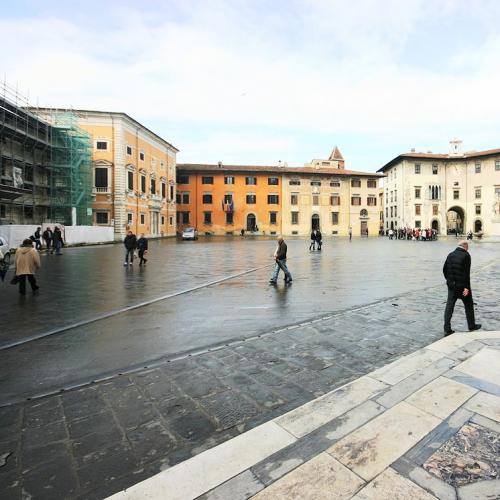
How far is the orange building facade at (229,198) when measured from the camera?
5362 centimetres

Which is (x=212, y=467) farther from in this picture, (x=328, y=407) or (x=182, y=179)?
(x=182, y=179)

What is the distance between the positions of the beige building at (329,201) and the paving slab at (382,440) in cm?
5156

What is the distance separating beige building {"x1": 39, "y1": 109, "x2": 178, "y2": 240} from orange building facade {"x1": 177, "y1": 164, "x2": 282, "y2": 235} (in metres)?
10.6

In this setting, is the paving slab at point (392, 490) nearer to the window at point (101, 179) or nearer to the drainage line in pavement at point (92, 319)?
the drainage line in pavement at point (92, 319)

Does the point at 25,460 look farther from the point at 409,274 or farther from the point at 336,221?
the point at 336,221

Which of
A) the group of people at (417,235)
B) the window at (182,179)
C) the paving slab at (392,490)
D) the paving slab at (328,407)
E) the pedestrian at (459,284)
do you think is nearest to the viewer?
the paving slab at (392,490)

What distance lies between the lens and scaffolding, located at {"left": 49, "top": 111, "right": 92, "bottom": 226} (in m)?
30.5

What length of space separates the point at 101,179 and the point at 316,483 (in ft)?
126

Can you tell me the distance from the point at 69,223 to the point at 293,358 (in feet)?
103

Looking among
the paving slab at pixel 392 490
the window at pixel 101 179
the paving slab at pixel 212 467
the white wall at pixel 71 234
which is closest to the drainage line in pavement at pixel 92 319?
the paving slab at pixel 212 467

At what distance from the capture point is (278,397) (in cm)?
337

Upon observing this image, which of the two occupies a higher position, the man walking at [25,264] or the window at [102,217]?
the window at [102,217]

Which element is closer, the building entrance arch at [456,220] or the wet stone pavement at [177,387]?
the wet stone pavement at [177,387]

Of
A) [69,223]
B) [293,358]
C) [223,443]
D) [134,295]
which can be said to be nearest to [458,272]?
[293,358]
